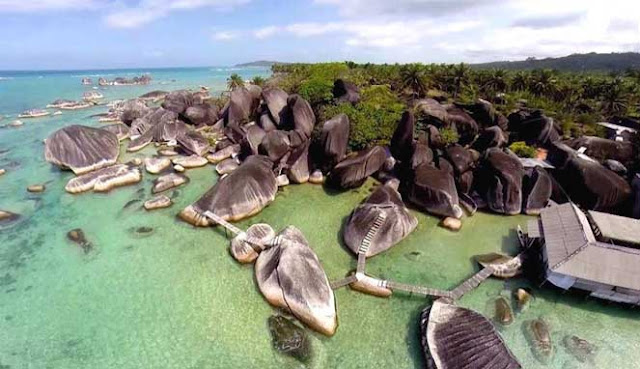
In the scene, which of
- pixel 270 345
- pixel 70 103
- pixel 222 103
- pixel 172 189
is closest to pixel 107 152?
pixel 172 189

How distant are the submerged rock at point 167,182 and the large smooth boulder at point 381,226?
11.3 metres

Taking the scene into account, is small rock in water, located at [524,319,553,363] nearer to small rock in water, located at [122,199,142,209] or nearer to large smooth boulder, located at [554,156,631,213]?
large smooth boulder, located at [554,156,631,213]

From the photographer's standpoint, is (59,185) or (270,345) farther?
(59,185)

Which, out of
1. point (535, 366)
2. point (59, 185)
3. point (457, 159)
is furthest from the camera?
point (59, 185)

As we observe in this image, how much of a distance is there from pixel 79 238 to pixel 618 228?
2355cm

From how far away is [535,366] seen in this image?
949cm

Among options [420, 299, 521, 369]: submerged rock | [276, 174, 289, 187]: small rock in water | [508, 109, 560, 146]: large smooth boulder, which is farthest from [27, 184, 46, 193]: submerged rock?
[508, 109, 560, 146]: large smooth boulder

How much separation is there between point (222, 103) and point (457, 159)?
27219 mm

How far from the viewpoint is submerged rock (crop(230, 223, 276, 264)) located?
13.3 m

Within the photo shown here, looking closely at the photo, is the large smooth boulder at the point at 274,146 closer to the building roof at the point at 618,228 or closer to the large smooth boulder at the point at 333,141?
the large smooth boulder at the point at 333,141

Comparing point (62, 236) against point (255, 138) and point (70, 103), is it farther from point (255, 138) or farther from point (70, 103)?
point (70, 103)

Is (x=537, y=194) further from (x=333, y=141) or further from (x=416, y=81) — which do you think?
(x=416, y=81)

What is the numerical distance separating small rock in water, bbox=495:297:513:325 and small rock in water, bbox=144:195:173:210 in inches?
640

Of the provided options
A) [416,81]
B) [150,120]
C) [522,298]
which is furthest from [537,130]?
[150,120]
